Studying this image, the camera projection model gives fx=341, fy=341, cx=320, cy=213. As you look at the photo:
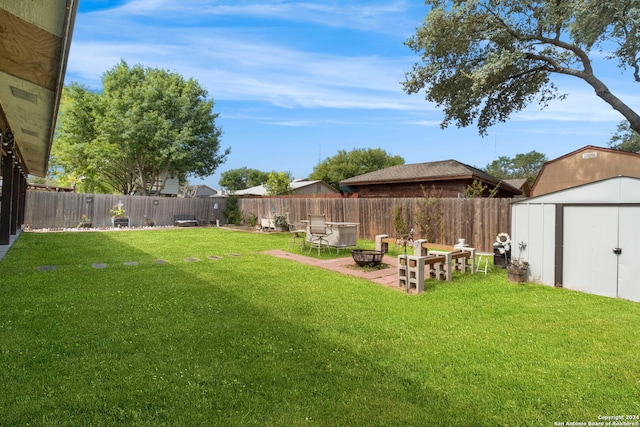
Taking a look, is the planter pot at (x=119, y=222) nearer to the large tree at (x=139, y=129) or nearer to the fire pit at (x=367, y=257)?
the large tree at (x=139, y=129)

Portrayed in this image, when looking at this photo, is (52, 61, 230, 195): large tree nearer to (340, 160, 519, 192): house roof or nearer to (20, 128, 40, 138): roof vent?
(340, 160, 519, 192): house roof

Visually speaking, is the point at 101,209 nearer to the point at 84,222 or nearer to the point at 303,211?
the point at 84,222

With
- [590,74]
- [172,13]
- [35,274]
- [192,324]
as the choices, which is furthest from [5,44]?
[590,74]

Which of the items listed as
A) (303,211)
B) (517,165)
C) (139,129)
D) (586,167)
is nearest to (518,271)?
(303,211)

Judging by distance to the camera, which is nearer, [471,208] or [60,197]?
[471,208]

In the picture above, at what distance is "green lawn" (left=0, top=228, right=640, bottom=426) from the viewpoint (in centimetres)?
245

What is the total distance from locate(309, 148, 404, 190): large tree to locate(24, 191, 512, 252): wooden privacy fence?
28.6m

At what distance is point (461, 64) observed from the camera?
54.8ft

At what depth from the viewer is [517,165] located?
6969 cm

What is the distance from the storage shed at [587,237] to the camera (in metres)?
5.56

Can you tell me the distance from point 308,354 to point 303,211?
14.2 meters

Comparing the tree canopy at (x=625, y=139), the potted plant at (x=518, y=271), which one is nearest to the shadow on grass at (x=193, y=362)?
the potted plant at (x=518, y=271)

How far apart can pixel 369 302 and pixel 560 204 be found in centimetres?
420

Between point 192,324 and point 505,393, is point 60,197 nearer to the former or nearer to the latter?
point 192,324
